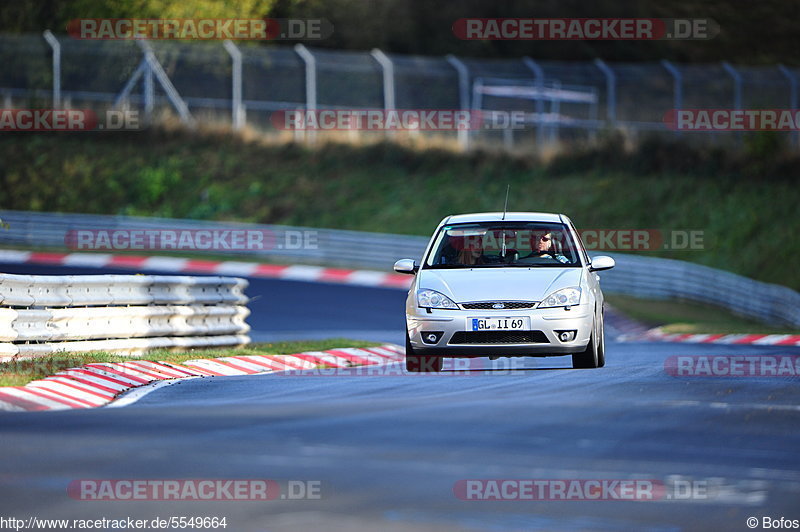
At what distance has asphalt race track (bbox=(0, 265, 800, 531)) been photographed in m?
7.03

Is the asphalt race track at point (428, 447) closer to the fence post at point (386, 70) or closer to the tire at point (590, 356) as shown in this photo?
the tire at point (590, 356)

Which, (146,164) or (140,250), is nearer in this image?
(140,250)

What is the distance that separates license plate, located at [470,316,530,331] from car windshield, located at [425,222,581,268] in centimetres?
101

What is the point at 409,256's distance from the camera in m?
36.4

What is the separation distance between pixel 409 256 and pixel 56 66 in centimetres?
1348

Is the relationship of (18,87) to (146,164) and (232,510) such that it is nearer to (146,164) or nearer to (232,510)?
(146,164)

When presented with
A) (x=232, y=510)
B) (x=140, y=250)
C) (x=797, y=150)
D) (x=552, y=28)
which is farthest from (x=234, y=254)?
(x=232, y=510)

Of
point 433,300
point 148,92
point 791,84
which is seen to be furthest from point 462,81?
point 433,300

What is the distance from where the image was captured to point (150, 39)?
45.4 metres

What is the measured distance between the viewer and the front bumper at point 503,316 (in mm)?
13461

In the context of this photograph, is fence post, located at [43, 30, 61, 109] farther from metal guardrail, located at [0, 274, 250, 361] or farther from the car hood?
the car hood

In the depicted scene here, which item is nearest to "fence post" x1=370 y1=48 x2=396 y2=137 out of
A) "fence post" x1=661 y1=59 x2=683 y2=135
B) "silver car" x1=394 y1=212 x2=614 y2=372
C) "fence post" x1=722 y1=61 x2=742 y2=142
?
"fence post" x1=661 y1=59 x2=683 y2=135

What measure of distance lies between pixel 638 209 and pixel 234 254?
431 inches

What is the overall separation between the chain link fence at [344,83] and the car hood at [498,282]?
2629cm
